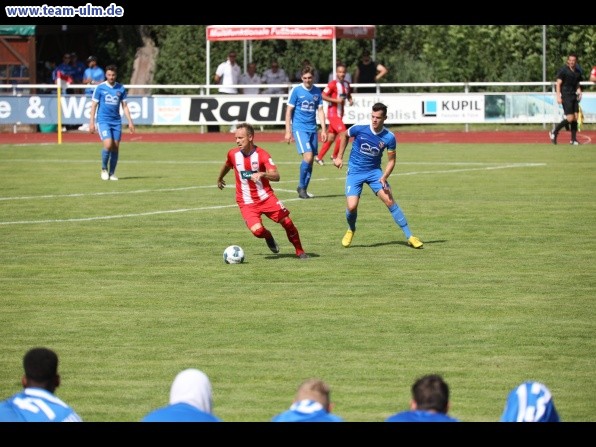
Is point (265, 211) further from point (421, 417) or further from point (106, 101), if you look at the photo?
point (106, 101)

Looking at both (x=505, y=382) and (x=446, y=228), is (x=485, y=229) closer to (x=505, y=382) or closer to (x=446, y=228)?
(x=446, y=228)

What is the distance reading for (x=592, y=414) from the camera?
8781 mm

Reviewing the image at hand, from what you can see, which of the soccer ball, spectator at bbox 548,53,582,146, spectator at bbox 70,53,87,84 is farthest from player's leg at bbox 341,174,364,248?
spectator at bbox 70,53,87,84

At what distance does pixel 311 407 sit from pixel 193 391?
1.97 ft

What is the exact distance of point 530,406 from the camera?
19.9 feet

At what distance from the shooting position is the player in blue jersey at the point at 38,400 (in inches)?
240

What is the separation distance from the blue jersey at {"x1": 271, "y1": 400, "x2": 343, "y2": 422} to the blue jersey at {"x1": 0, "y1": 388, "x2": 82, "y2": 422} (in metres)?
1.13

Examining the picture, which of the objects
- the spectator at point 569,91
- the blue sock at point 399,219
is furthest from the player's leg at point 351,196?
the spectator at point 569,91

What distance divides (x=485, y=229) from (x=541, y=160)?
12030mm

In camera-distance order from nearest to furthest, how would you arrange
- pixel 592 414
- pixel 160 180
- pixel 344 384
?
1. pixel 592 414
2. pixel 344 384
3. pixel 160 180

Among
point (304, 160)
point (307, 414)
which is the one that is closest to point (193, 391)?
point (307, 414)

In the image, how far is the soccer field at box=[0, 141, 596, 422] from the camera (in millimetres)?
9641
